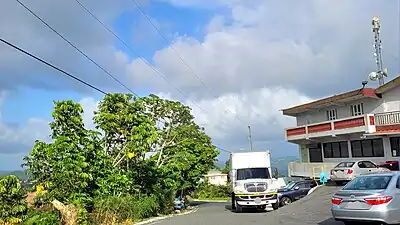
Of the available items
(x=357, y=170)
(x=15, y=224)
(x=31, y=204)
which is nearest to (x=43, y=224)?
(x=15, y=224)

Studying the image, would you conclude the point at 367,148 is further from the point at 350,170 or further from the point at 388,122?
the point at 350,170

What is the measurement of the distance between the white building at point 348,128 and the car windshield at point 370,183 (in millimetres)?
19924

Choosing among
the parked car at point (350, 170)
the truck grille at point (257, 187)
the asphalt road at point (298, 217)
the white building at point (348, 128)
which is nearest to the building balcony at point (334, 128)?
the white building at point (348, 128)

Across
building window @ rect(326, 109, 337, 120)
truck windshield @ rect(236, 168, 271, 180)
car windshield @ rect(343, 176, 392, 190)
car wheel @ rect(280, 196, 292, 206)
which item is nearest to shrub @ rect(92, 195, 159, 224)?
truck windshield @ rect(236, 168, 271, 180)

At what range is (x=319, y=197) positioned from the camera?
25125mm

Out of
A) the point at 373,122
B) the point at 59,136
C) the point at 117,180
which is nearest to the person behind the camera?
the point at 59,136

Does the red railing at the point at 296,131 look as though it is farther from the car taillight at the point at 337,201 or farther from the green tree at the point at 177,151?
the car taillight at the point at 337,201

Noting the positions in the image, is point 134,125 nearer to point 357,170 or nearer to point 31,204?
point 31,204

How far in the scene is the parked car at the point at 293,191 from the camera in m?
30.2

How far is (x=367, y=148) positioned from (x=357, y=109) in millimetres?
3406

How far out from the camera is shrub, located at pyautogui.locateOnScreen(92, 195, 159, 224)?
21.3 metres

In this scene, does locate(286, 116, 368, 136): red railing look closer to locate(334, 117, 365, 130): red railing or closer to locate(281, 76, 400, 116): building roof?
locate(334, 117, 365, 130): red railing

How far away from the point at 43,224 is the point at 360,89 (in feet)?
Answer: 84.7

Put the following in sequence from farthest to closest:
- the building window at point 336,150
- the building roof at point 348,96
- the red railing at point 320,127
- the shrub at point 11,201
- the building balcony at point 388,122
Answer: the building window at point 336,150 < the red railing at point 320,127 < the building roof at point 348,96 < the building balcony at point 388,122 < the shrub at point 11,201
